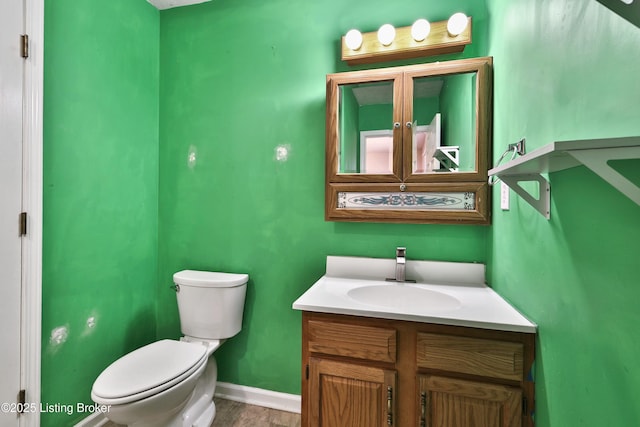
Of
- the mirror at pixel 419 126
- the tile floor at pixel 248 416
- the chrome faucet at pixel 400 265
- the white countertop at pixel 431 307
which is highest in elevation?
the mirror at pixel 419 126

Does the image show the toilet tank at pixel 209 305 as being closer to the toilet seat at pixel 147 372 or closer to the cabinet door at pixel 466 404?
the toilet seat at pixel 147 372

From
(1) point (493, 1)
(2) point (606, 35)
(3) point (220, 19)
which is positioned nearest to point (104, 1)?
(3) point (220, 19)

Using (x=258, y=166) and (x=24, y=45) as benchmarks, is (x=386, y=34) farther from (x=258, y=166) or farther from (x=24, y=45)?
(x=24, y=45)

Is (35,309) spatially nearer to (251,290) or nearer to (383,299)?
(251,290)

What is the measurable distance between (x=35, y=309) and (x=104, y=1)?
5.41 ft

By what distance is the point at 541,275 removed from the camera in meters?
0.88

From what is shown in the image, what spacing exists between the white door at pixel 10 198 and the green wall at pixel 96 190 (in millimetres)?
108

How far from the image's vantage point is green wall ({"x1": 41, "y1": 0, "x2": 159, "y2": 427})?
1.38 m

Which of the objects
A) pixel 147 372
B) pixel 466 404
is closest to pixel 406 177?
pixel 466 404

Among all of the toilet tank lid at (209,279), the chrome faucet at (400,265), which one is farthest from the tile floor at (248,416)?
the chrome faucet at (400,265)

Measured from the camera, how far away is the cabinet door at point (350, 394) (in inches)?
42.2

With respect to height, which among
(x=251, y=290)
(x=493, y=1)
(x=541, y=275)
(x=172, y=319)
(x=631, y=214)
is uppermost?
(x=493, y=1)

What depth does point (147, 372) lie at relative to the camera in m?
1.26

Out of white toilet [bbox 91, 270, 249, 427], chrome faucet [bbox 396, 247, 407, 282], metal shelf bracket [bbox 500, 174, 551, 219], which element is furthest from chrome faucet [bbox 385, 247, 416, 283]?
white toilet [bbox 91, 270, 249, 427]
